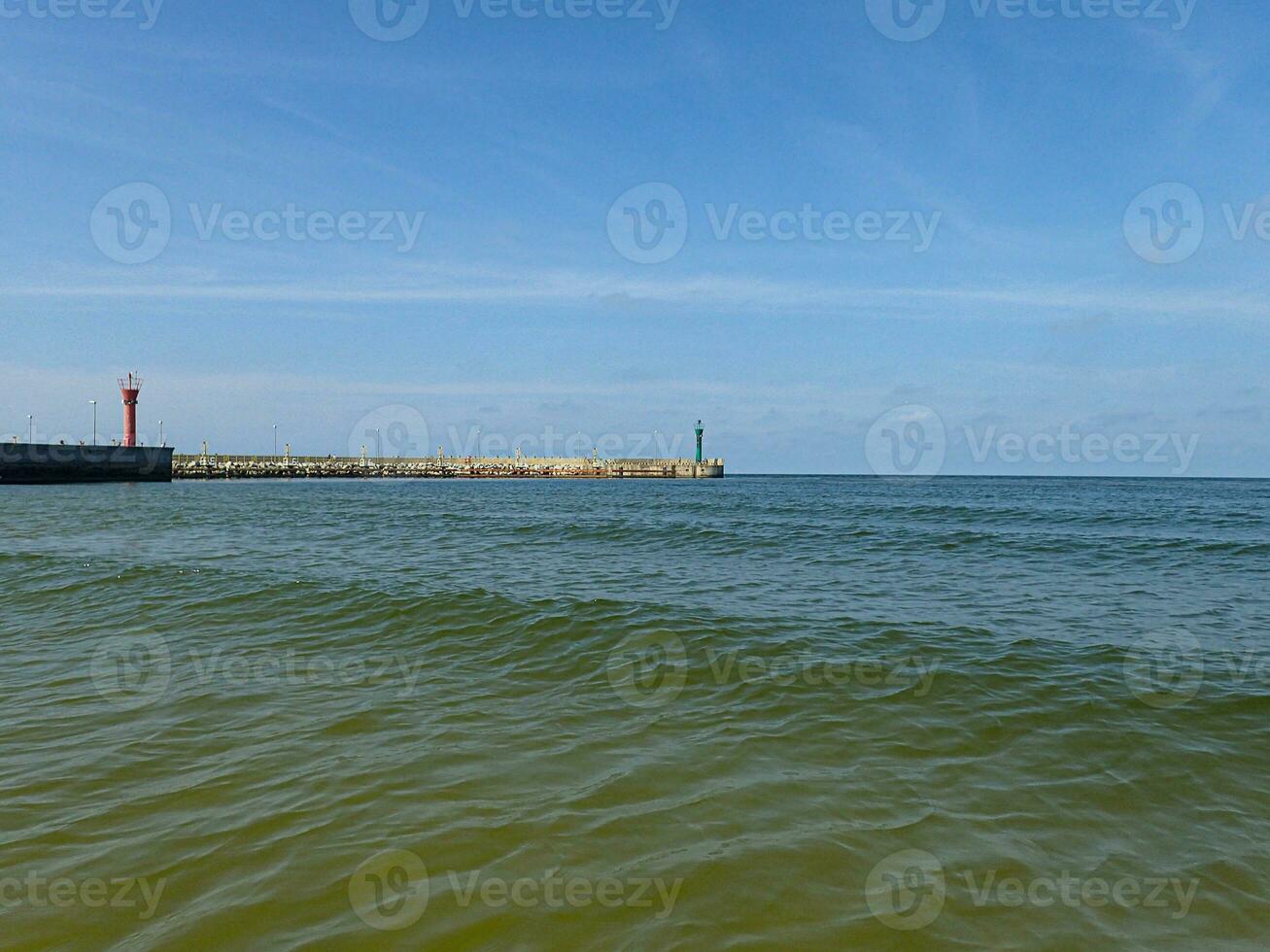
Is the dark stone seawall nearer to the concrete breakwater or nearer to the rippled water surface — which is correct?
the concrete breakwater

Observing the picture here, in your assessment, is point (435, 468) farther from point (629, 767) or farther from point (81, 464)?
point (629, 767)

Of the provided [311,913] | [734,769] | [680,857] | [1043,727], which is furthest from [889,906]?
[1043,727]

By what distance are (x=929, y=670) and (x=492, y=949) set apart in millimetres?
6509

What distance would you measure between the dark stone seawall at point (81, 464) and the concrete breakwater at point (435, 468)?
14058 millimetres

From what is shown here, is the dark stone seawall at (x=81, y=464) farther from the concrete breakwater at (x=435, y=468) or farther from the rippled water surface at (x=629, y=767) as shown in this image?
the rippled water surface at (x=629, y=767)

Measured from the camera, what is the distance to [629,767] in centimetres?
578

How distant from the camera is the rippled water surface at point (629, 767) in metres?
3.93

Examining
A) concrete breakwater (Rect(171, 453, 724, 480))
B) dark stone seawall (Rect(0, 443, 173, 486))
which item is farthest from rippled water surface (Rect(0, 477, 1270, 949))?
concrete breakwater (Rect(171, 453, 724, 480))

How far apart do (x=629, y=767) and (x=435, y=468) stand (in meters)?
123

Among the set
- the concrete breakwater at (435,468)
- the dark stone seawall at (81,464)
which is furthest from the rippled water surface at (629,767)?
the concrete breakwater at (435,468)

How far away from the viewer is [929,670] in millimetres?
8648

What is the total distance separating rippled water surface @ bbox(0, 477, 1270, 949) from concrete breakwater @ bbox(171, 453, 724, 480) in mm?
91014

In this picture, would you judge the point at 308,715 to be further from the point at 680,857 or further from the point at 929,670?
the point at 929,670

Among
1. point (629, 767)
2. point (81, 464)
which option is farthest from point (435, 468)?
point (629, 767)
